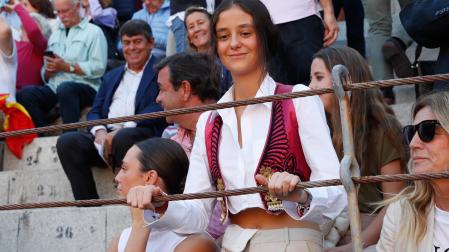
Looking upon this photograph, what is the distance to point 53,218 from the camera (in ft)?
18.6

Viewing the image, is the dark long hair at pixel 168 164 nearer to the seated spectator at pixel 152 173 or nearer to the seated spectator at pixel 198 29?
the seated spectator at pixel 152 173

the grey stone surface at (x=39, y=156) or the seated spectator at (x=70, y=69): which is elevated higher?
the seated spectator at (x=70, y=69)

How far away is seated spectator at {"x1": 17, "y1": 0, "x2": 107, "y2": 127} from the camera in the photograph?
721 centimetres

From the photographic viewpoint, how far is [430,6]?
197 inches

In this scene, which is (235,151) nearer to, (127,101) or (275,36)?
(275,36)

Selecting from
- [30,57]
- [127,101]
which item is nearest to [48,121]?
[30,57]

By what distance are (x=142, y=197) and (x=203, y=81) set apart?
207 cm

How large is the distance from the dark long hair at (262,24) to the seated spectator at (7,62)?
12.0 ft

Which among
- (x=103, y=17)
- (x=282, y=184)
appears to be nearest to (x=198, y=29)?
(x=103, y=17)

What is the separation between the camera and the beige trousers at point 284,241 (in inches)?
131

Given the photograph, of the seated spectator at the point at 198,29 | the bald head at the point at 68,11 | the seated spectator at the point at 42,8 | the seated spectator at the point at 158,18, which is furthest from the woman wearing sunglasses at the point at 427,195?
the seated spectator at the point at 42,8

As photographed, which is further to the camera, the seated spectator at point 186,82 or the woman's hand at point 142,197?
the seated spectator at point 186,82

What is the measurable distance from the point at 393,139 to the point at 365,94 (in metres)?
0.25

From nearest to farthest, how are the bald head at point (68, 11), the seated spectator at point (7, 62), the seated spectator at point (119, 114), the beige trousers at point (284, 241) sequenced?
the beige trousers at point (284, 241), the seated spectator at point (119, 114), the seated spectator at point (7, 62), the bald head at point (68, 11)
